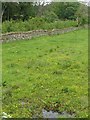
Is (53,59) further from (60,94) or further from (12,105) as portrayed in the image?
(12,105)

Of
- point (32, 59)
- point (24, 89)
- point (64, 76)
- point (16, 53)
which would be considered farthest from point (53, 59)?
point (24, 89)

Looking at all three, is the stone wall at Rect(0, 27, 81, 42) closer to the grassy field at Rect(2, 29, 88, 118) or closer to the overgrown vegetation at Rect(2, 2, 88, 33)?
the overgrown vegetation at Rect(2, 2, 88, 33)

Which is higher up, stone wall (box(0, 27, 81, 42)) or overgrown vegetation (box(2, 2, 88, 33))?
overgrown vegetation (box(2, 2, 88, 33))

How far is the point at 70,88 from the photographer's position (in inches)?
258

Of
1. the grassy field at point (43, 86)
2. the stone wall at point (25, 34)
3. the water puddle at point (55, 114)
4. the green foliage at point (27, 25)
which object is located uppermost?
the green foliage at point (27, 25)

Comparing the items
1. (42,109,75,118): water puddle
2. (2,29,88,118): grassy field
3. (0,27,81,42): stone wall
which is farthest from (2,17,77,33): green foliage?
(42,109,75,118): water puddle

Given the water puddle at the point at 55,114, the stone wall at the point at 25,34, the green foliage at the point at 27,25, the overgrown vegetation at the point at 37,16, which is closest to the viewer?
the water puddle at the point at 55,114

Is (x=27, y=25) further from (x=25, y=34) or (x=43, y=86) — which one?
(x=43, y=86)

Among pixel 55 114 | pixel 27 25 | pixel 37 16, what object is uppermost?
pixel 37 16

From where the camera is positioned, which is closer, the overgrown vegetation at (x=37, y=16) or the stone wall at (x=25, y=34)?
the stone wall at (x=25, y=34)

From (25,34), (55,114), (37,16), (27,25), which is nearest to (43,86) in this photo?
(55,114)

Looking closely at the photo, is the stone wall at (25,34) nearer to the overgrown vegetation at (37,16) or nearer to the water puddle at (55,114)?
the overgrown vegetation at (37,16)

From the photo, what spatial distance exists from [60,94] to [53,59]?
4397 millimetres

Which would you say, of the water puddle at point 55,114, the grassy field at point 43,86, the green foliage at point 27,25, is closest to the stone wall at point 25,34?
the green foliage at point 27,25
